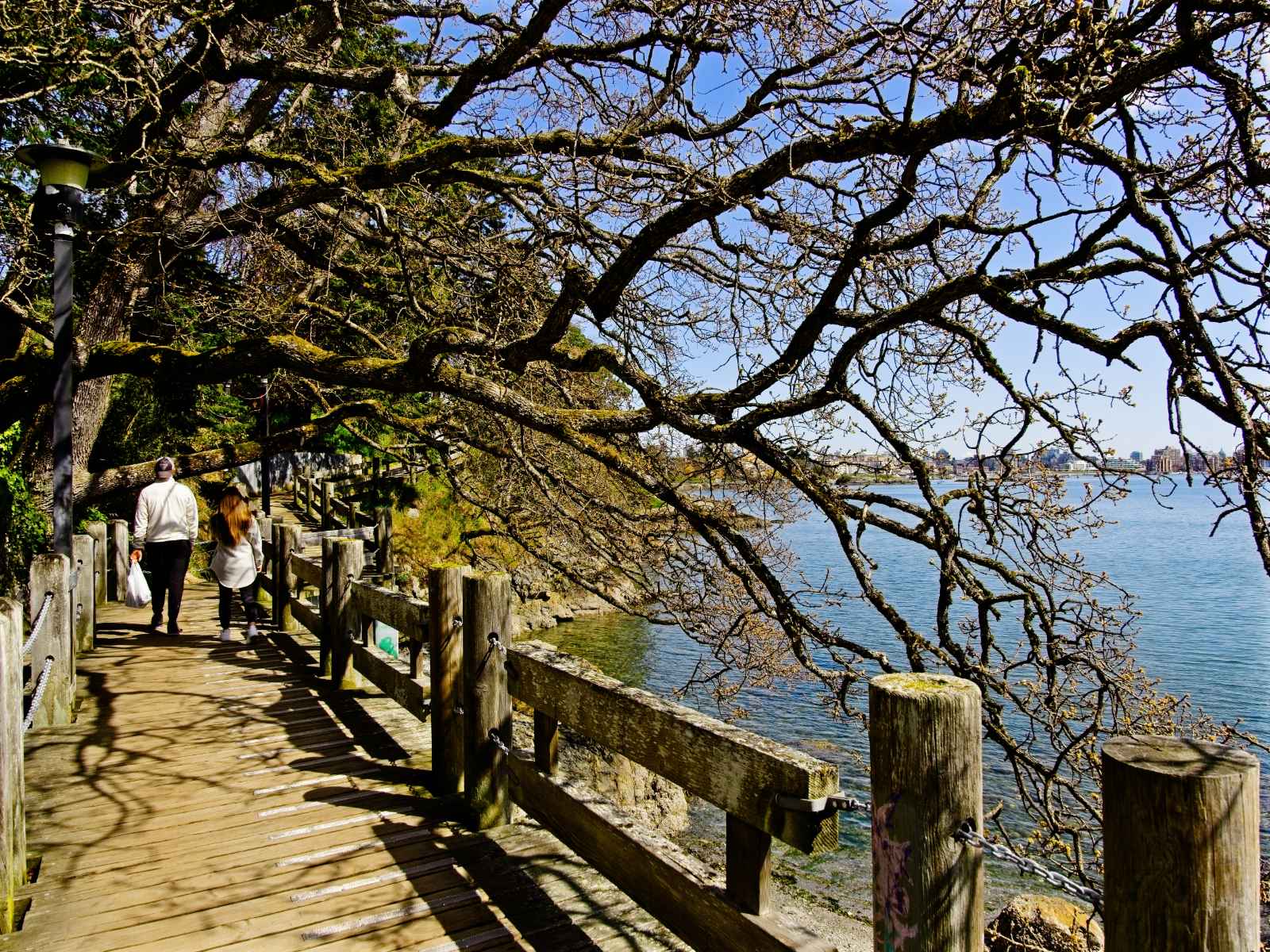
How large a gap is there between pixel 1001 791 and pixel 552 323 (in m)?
10.2

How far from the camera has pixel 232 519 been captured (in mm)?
8781

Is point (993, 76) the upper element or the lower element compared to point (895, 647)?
upper

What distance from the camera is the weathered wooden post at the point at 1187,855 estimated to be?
4.66 ft

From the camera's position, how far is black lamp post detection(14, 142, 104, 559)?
6.68 meters

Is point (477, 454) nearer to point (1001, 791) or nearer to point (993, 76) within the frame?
point (1001, 791)

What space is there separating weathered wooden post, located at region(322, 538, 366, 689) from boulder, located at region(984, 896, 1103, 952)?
6.36 m

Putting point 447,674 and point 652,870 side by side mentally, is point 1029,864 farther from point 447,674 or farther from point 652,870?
point 447,674

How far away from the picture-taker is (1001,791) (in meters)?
12.0

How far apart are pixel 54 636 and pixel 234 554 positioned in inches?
122

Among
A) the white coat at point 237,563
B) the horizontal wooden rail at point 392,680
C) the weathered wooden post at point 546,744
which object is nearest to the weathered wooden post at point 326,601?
the horizontal wooden rail at point 392,680

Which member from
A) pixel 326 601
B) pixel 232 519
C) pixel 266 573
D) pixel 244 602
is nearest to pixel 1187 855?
pixel 326 601

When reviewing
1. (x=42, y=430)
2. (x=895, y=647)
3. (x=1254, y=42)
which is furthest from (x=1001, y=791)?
(x=42, y=430)

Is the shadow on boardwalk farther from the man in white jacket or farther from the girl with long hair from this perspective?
the man in white jacket

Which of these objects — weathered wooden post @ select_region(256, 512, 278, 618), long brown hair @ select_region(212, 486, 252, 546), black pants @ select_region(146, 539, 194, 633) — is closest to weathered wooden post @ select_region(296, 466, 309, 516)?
weathered wooden post @ select_region(256, 512, 278, 618)
